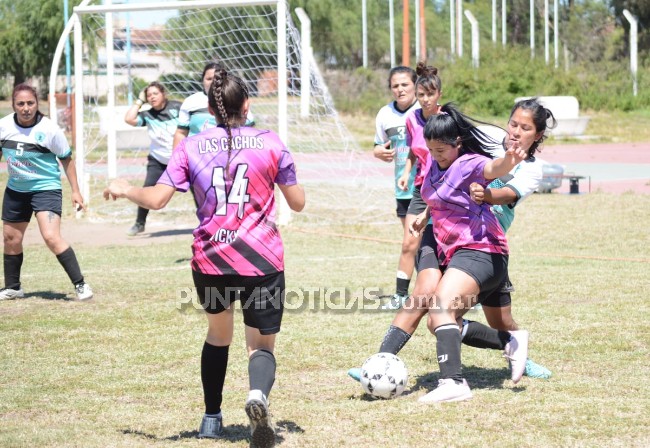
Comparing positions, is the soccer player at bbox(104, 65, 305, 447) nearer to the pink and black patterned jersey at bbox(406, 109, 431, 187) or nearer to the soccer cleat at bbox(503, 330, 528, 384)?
the soccer cleat at bbox(503, 330, 528, 384)

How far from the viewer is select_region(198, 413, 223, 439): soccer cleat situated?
4.87m

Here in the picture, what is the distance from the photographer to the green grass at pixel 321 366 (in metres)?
4.93

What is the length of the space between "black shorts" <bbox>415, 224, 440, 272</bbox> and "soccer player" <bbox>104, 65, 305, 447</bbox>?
1414mm

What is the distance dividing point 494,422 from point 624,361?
1.70m

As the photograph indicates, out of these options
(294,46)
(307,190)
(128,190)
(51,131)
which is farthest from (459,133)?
(307,190)

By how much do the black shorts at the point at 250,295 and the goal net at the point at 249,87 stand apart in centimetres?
889

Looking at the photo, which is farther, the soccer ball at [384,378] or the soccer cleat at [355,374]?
the soccer cleat at [355,374]

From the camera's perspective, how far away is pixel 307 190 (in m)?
17.6

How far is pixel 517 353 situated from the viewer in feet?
18.9

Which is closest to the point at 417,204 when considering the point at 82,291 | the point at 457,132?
the point at 457,132

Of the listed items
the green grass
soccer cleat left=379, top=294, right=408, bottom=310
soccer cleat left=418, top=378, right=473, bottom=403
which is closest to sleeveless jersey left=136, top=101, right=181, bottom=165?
the green grass

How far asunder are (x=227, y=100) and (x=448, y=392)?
6.97ft

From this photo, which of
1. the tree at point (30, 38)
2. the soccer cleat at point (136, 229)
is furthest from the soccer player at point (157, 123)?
the tree at point (30, 38)

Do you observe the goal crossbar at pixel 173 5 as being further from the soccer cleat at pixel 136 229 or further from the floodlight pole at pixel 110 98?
the soccer cleat at pixel 136 229
